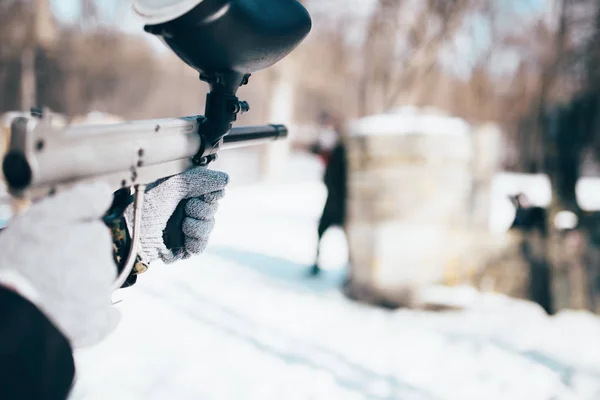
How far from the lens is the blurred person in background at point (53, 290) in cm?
74

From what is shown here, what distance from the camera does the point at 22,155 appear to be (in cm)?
78

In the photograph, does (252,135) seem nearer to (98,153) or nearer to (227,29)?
(227,29)

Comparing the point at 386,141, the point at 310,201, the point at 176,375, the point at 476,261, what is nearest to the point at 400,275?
the point at 476,261

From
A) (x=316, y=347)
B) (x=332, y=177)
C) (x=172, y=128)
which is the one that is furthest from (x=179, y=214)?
(x=332, y=177)

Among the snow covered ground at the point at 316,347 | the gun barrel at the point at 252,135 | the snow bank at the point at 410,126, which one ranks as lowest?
the snow covered ground at the point at 316,347

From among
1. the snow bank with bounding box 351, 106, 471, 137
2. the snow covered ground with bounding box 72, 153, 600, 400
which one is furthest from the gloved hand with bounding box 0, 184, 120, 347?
the snow bank with bounding box 351, 106, 471, 137

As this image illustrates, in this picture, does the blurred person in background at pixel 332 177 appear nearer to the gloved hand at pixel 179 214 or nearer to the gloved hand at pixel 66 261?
the gloved hand at pixel 179 214

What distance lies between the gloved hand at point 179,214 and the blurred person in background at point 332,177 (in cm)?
285

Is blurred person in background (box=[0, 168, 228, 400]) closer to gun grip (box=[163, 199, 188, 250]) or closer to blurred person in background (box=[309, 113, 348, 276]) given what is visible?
gun grip (box=[163, 199, 188, 250])

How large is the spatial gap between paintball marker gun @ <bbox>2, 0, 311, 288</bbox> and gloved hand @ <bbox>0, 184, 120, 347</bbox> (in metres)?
0.04

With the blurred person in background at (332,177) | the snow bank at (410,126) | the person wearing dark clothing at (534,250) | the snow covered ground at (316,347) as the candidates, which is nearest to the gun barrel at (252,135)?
the snow covered ground at (316,347)

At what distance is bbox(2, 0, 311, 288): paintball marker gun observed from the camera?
800 millimetres

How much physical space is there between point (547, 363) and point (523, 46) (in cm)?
1591

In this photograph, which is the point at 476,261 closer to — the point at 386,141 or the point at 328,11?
the point at 386,141
